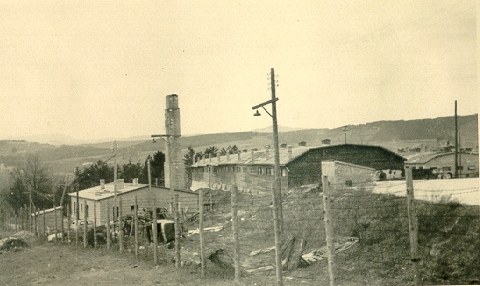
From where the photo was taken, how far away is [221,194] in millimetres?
28344

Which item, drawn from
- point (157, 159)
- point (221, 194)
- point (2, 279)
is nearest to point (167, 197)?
point (221, 194)

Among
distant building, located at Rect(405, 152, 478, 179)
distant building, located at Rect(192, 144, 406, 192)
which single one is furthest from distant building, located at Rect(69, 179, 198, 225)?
distant building, located at Rect(405, 152, 478, 179)

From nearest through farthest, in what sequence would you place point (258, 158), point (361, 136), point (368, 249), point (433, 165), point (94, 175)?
1. point (368, 249)
2. point (361, 136)
3. point (433, 165)
4. point (258, 158)
5. point (94, 175)

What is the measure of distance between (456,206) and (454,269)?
233cm

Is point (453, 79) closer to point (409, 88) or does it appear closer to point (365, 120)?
point (409, 88)

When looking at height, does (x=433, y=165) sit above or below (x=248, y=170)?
above

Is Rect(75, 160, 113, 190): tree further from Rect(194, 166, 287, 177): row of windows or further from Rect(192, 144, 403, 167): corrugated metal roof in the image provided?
Rect(194, 166, 287, 177): row of windows

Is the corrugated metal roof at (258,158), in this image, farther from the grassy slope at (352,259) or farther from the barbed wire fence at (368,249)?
the grassy slope at (352,259)

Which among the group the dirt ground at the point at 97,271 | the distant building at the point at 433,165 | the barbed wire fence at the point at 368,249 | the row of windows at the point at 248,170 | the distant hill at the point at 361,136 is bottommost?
the dirt ground at the point at 97,271

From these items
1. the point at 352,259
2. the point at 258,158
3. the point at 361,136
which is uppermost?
the point at 361,136

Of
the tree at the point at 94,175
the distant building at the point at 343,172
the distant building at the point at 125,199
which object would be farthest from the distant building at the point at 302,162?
the tree at the point at 94,175

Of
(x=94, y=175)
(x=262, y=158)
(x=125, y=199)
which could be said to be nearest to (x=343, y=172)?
(x=262, y=158)

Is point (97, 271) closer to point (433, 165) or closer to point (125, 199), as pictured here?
point (125, 199)

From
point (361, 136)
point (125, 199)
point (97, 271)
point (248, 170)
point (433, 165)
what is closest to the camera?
point (97, 271)
